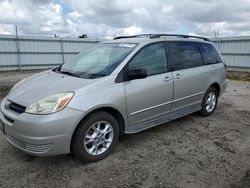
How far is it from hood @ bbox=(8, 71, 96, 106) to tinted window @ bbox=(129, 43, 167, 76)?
839mm

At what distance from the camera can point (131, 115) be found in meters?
3.55

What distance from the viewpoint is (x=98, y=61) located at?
3.82 metres

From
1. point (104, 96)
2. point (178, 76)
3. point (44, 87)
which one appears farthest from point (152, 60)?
point (44, 87)

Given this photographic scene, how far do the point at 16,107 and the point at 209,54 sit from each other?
13.3 ft

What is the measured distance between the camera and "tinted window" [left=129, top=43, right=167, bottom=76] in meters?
3.66

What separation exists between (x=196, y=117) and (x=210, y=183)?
2584 millimetres

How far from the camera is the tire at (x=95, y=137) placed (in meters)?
3.02

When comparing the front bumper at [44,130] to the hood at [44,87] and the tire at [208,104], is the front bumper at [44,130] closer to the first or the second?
the hood at [44,87]

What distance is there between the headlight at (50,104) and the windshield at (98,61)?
0.60 metres

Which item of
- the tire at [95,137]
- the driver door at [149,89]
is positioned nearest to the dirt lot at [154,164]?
the tire at [95,137]

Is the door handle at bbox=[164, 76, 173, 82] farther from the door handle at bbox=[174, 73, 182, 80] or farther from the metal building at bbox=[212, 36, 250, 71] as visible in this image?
the metal building at bbox=[212, 36, 250, 71]

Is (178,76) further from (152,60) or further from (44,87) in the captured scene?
(44,87)

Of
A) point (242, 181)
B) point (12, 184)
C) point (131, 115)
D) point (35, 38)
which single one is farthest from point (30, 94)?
point (35, 38)

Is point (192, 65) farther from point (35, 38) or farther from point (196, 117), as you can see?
point (35, 38)
